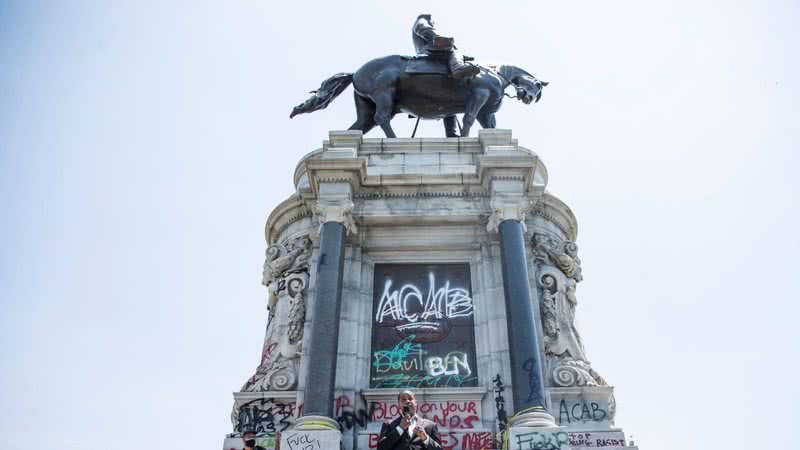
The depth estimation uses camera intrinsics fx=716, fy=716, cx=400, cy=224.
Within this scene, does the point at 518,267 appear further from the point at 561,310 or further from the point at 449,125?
the point at 449,125

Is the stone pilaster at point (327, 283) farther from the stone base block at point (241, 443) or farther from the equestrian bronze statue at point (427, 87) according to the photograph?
the equestrian bronze statue at point (427, 87)

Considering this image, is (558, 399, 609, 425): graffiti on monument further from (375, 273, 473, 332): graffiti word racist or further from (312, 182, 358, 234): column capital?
(312, 182, 358, 234): column capital

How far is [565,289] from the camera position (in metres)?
14.8

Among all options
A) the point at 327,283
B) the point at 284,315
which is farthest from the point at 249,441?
the point at 284,315

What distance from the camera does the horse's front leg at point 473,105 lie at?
1695cm

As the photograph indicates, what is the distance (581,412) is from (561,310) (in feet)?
7.44

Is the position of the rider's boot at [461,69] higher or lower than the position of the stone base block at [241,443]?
higher

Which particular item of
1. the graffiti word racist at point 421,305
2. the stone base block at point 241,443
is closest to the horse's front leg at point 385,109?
the graffiti word racist at point 421,305

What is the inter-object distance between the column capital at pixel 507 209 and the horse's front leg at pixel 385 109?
4040 millimetres

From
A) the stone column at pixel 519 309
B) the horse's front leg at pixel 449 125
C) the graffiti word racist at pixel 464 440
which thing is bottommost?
the graffiti word racist at pixel 464 440

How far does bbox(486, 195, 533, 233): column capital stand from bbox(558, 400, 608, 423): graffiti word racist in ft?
11.2

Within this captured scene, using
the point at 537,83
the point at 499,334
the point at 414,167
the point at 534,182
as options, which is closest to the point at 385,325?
the point at 499,334

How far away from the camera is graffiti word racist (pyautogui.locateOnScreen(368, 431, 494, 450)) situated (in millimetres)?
12148

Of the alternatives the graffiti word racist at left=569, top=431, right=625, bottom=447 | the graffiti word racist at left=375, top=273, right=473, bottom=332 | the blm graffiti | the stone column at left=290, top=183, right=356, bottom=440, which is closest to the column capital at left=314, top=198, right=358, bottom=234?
the stone column at left=290, top=183, right=356, bottom=440
